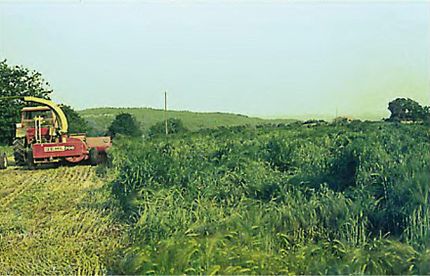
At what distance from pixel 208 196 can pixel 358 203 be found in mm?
2619

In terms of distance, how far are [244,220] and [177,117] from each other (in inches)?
1864

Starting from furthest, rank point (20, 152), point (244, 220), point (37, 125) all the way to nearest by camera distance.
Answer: point (37, 125) → point (20, 152) → point (244, 220)

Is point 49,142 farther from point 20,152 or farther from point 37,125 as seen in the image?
point 20,152

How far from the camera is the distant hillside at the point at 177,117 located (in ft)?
155

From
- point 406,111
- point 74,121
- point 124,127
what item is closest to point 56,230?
point 406,111

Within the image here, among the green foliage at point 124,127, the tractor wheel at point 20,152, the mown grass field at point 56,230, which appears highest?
the green foliage at point 124,127

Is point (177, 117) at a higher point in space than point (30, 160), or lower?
higher

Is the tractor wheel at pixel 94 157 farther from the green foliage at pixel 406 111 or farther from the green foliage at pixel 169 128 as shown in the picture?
the green foliage at pixel 169 128

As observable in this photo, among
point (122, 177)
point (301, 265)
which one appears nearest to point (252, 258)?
point (301, 265)

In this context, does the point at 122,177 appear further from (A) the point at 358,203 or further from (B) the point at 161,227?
(A) the point at 358,203

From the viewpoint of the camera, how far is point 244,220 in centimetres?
596

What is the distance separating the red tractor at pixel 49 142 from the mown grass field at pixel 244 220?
7.74m

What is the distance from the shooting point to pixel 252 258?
4.83m

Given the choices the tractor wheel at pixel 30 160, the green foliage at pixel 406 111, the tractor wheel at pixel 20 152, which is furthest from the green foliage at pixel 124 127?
the green foliage at pixel 406 111
